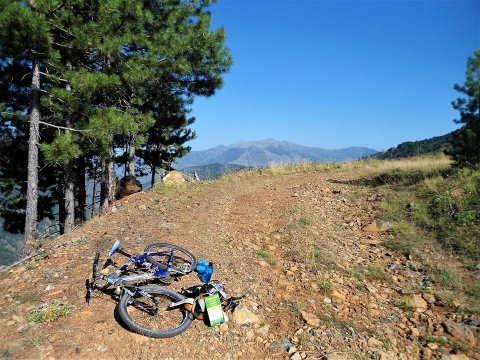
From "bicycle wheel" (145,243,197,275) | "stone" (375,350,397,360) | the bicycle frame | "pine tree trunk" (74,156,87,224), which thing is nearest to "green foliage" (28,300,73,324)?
the bicycle frame

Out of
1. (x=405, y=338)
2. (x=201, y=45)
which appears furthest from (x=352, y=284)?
(x=201, y=45)

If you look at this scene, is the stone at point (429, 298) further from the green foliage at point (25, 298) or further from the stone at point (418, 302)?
the green foliage at point (25, 298)

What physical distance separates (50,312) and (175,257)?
248cm

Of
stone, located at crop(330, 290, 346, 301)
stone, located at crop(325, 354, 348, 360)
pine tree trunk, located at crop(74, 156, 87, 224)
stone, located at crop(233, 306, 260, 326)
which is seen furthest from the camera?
pine tree trunk, located at crop(74, 156, 87, 224)

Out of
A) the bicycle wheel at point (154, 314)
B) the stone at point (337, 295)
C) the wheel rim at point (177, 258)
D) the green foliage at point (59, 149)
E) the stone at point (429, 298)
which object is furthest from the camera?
the green foliage at point (59, 149)

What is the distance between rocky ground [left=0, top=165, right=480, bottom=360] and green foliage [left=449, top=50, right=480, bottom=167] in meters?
3.99

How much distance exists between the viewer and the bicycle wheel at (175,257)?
→ 650 centimetres

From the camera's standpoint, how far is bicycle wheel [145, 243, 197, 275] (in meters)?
6.50

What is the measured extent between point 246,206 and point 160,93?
22.7 ft

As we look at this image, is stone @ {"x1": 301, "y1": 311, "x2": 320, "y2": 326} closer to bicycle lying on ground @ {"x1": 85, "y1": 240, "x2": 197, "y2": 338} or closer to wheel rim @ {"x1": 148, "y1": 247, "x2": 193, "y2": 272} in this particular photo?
bicycle lying on ground @ {"x1": 85, "y1": 240, "x2": 197, "y2": 338}

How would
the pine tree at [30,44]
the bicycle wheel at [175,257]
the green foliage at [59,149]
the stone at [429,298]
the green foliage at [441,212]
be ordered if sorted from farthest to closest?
the green foliage at [59,149] → the pine tree at [30,44] → the green foliage at [441,212] → the bicycle wheel at [175,257] → the stone at [429,298]

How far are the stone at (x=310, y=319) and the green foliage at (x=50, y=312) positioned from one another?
3739 mm

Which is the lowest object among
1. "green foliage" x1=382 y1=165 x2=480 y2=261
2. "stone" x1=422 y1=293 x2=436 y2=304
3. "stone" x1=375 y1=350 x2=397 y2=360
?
"stone" x1=375 y1=350 x2=397 y2=360

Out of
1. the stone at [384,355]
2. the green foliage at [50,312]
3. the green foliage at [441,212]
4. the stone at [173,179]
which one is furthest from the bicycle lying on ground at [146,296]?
the stone at [173,179]
